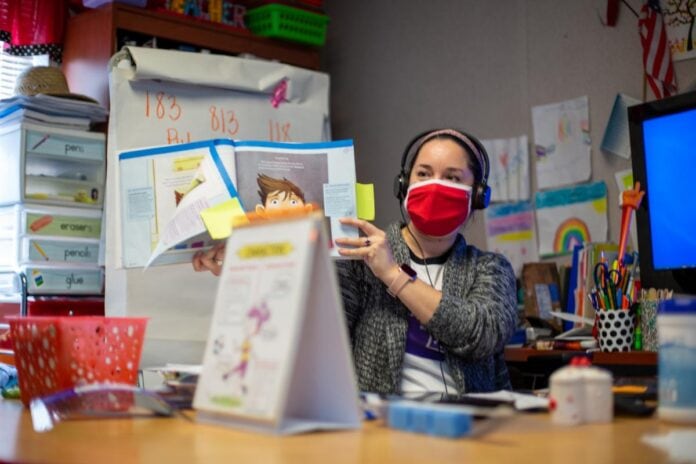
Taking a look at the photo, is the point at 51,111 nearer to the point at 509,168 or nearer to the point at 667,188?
the point at 509,168

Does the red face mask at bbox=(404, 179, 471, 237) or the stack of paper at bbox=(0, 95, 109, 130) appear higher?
the stack of paper at bbox=(0, 95, 109, 130)

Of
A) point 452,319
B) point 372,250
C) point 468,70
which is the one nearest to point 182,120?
point 468,70

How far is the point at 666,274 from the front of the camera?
1.81 metres

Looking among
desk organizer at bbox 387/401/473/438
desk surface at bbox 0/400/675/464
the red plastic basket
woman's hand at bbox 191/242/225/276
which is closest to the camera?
desk surface at bbox 0/400/675/464

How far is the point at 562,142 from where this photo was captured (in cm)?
280

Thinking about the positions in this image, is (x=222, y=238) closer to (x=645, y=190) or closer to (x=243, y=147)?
(x=243, y=147)

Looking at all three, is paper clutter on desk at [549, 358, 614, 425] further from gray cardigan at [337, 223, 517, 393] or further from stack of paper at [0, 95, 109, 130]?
stack of paper at [0, 95, 109, 130]

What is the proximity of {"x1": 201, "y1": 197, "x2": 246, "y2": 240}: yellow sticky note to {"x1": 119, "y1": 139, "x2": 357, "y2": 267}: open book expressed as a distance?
4 cm

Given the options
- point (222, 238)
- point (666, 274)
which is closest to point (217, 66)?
point (222, 238)

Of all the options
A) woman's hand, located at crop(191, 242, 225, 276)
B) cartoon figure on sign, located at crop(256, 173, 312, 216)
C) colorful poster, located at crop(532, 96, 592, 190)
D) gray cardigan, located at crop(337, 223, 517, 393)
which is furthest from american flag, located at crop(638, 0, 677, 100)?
woman's hand, located at crop(191, 242, 225, 276)

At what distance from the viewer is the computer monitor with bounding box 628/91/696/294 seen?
177cm

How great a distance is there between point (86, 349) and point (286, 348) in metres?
0.44

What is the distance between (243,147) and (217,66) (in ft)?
3.83

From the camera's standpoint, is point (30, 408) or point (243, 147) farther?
point (243, 147)
